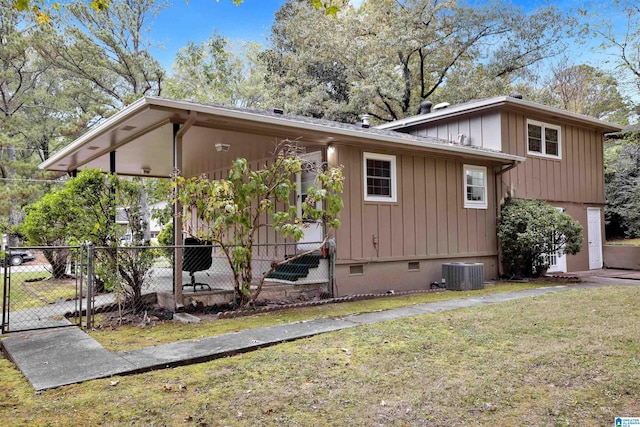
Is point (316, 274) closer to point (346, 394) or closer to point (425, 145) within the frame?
point (425, 145)

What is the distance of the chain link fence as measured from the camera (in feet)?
19.5

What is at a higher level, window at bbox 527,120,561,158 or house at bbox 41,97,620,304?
window at bbox 527,120,561,158

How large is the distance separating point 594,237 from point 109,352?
13.6 m

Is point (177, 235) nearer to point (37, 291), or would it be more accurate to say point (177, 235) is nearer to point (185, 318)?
point (185, 318)

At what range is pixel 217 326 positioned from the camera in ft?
18.4

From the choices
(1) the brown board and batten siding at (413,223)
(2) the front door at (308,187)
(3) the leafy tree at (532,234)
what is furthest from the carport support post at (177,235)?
(3) the leafy tree at (532,234)

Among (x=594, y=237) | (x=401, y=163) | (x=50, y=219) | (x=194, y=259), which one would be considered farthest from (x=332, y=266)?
(x=594, y=237)

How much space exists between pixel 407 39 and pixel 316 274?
14.5 meters

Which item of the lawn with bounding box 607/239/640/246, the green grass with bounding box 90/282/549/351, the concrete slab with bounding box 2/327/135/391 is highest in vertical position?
the lawn with bounding box 607/239/640/246

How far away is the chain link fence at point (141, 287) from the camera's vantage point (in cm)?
596

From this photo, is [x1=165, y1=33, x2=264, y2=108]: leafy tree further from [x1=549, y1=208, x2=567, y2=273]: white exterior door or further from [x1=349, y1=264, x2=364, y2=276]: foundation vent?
[x1=549, y1=208, x2=567, y2=273]: white exterior door

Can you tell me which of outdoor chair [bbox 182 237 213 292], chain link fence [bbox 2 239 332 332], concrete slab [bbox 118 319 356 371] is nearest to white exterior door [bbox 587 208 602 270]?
chain link fence [bbox 2 239 332 332]

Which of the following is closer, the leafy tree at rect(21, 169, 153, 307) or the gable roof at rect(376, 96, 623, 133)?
the leafy tree at rect(21, 169, 153, 307)

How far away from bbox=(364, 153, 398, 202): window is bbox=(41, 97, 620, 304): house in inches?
0.8
